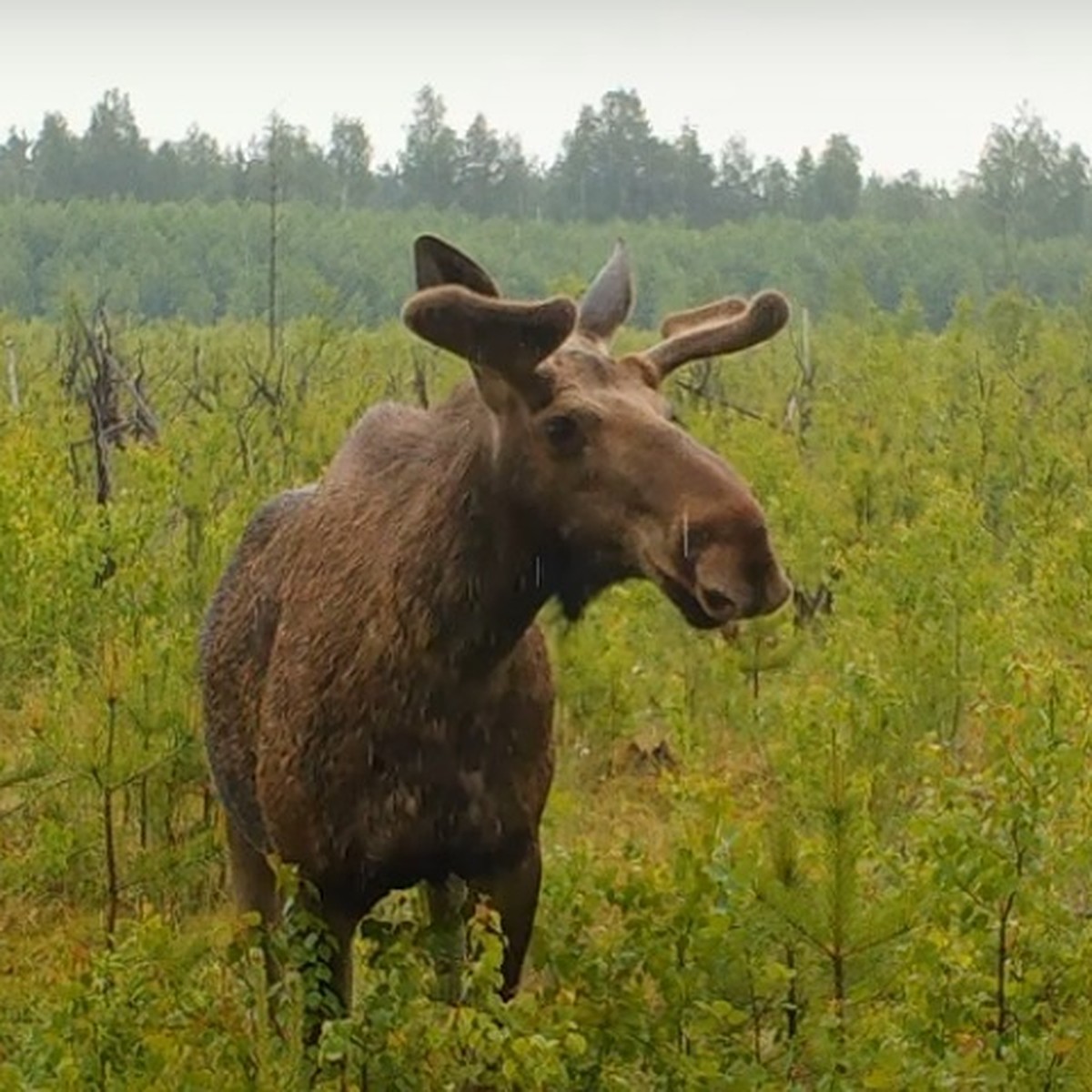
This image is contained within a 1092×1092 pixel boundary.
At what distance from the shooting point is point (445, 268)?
3.74 meters

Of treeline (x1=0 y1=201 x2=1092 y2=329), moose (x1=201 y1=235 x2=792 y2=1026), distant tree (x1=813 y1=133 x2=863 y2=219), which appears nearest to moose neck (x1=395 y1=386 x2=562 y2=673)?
moose (x1=201 y1=235 x2=792 y2=1026)

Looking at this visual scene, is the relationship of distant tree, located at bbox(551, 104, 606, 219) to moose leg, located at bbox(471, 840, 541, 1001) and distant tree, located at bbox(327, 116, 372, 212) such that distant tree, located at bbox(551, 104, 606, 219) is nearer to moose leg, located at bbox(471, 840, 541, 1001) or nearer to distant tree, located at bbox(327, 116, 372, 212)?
distant tree, located at bbox(327, 116, 372, 212)

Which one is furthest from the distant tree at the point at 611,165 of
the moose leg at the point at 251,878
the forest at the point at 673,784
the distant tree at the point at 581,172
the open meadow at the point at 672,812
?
the moose leg at the point at 251,878

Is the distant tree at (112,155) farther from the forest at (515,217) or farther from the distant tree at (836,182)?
the distant tree at (836,182)

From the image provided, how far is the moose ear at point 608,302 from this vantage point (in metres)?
4.14

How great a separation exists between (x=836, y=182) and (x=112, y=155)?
29.1m

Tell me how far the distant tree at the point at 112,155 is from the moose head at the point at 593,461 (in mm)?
69624

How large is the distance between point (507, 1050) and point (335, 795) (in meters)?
0.91

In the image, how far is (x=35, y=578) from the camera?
6.96m

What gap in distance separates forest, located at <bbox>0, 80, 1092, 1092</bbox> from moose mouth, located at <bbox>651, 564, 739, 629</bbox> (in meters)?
0.38

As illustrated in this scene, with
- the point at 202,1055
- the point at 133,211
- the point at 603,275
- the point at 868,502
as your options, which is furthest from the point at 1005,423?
the point at 133,211

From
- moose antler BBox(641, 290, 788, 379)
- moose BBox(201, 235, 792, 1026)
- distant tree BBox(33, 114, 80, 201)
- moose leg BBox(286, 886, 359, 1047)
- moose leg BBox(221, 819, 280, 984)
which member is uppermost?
distant tree BBox(33, 114, 80, 201)

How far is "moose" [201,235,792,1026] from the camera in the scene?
3.52 m

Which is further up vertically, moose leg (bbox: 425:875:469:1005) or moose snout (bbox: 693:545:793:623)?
moose snout (bbox: 693:545:793:623)
